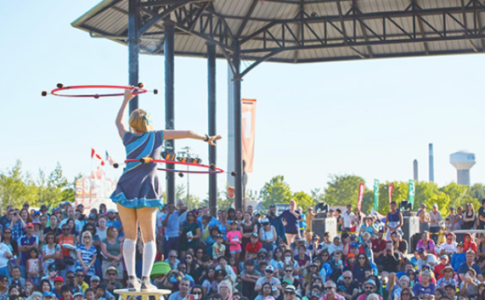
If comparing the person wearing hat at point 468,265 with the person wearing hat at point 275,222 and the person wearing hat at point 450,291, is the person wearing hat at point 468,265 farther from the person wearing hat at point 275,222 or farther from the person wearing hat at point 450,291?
the person wearing hat at point 275,222

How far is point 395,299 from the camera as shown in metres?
12.0

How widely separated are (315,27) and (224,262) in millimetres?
10542

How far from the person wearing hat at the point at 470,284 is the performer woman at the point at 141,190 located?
24.8 ft

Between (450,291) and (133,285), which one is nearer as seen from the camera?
(133,285)

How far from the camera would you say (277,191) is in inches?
2867

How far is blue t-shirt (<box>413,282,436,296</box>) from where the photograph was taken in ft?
38.1

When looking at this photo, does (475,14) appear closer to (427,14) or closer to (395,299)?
(427,14)

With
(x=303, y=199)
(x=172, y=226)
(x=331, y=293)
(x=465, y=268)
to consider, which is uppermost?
(x=303, y=199)

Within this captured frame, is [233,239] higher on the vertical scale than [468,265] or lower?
higher

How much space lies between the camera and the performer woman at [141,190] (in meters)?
6.24

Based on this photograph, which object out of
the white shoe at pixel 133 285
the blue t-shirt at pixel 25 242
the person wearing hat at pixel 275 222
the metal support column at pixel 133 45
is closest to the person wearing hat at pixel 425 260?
the person wearing hat at pixel 275 222

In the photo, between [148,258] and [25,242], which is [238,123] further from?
[148,258]

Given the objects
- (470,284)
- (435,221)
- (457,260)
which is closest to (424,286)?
(470,284)

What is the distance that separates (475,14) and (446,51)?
2325 mm
